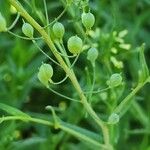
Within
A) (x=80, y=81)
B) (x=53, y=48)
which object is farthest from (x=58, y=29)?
(x=80, y=81)

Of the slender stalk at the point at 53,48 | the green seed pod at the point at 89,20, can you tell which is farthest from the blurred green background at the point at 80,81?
the green seed pod at the point at 89,20

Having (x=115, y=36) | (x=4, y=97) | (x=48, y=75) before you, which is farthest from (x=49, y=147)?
(x=48, y=75)

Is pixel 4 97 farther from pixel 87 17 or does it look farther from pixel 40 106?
pixel 87 17

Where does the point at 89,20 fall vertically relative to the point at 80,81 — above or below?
above

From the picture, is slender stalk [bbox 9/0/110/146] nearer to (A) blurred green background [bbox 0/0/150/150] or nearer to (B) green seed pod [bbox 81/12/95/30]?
(B) green seed pod [bbox 81/12/95/30]

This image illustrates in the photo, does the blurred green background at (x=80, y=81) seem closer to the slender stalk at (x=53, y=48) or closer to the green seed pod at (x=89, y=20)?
the slender stalk at (x=53, y=48)

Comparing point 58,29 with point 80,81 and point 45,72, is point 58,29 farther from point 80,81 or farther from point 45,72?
point 80,81
